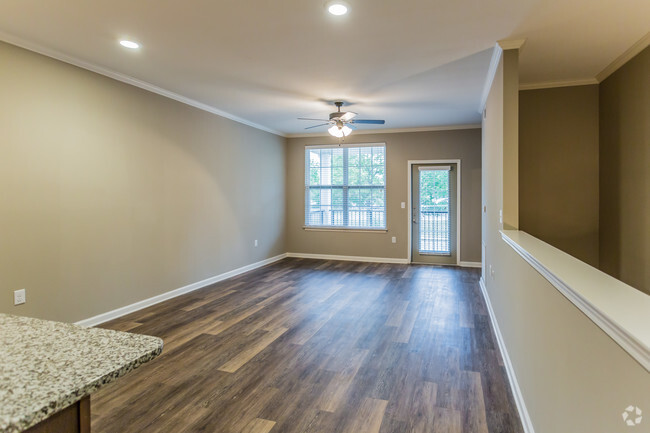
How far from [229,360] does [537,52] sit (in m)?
3.83

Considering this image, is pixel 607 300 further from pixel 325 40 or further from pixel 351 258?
pixel 351 258

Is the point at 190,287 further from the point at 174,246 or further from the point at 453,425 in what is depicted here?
the point at 453,425

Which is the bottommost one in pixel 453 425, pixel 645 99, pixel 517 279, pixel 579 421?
pixel 453 425

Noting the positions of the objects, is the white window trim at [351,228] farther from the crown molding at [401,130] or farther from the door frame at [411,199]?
the door frame at [411,199]

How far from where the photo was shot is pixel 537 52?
3416mm

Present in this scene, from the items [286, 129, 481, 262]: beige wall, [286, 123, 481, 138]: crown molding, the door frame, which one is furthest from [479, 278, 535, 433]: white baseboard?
[286, 123, 481, 138]: crown molding

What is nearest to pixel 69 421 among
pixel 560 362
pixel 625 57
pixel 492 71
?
pixel 560 362

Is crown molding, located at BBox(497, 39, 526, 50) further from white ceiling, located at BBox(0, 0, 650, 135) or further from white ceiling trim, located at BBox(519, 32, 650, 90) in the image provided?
white ceiling trim, located at BBox(519, 32, 650, 90)

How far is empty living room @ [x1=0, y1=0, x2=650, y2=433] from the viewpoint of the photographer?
1311 mm

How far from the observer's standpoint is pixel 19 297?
10.5 feet

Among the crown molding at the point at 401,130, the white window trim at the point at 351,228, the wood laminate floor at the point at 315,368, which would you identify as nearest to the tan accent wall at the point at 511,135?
the wood laminate floor at the point at 315,368

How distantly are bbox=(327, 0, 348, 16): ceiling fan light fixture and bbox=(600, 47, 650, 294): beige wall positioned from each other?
2.68 m

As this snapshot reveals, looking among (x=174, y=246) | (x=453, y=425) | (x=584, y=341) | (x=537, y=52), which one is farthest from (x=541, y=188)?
(x=174, y=246)

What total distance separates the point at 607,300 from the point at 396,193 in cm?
632
